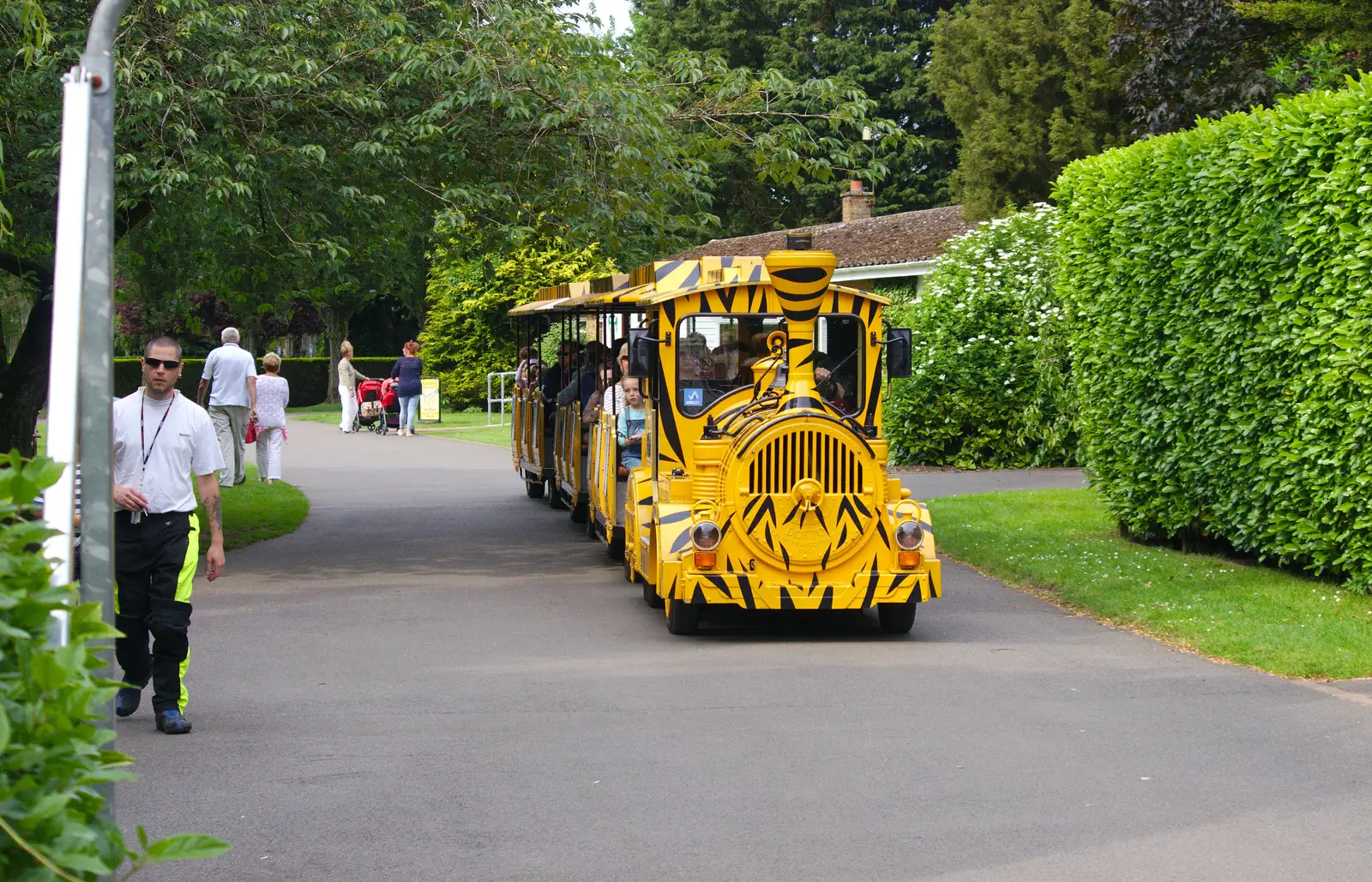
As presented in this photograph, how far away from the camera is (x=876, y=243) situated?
35.8 m

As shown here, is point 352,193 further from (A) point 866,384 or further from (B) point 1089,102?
(B) point 1089,102

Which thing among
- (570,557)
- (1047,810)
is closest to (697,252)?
(570,557)

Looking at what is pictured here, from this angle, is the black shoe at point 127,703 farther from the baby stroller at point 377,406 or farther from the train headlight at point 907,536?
the baby stroller at point 377,406

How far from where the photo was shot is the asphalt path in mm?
5789

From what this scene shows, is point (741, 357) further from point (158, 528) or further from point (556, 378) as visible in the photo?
point (556, 378)

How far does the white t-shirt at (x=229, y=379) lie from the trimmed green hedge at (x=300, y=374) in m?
35.1

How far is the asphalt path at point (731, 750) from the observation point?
19.0 ft

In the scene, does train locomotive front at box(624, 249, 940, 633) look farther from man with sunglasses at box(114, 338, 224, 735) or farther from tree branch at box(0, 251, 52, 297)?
tree branch at box(0, 251, 52, 297)

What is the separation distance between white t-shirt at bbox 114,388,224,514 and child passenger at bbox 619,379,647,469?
581 cm

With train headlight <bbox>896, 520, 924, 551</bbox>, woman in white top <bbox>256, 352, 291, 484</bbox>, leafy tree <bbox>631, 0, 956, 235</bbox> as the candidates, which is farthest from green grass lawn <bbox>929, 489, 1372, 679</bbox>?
leafy tree <bbox>631, 0, 956, 235</bbox>

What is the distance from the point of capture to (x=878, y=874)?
554 centimetres

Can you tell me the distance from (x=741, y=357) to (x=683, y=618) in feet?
7.36

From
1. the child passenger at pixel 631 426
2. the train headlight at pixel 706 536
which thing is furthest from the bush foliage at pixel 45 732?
the child passenger at pixel 631 426

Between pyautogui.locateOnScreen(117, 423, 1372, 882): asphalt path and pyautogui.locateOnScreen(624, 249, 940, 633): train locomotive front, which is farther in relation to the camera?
pyautogui.locateOnScreen(624, 249, 940, 633): train locomotive front
